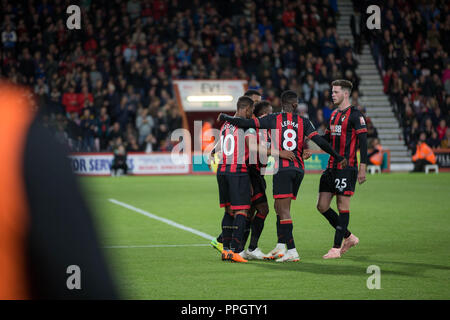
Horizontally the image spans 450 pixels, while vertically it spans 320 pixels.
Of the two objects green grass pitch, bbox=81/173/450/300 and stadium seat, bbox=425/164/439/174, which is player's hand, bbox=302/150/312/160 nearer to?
green grass pitch, bbox=81/173/450/300

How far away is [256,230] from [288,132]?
123cm

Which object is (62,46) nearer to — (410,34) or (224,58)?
(224,58)

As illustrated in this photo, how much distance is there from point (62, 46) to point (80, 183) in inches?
1122

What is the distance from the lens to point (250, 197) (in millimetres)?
8234

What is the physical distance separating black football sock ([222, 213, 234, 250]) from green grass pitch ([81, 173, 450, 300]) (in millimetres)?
233

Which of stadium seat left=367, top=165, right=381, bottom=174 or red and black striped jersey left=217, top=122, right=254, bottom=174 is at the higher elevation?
red and black striped jersey left=217, top=122, right=254, bottom=174

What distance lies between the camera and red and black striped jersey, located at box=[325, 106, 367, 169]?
8852 mm

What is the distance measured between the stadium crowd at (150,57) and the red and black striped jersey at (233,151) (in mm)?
17915

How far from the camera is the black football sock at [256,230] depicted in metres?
8.62

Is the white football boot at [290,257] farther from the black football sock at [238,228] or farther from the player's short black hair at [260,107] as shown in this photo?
the player's short black hair at [260,107]

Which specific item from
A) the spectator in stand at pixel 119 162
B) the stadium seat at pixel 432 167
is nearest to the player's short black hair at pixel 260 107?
the spectator in stand at pixel 119 162

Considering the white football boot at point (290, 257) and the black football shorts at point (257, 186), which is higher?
the black football shorts at point (257, 186)

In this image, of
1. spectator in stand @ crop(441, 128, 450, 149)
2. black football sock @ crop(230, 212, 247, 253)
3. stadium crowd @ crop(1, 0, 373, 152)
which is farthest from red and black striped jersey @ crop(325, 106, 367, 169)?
spectator in stand @ crop(441, 128, 450, 149)
